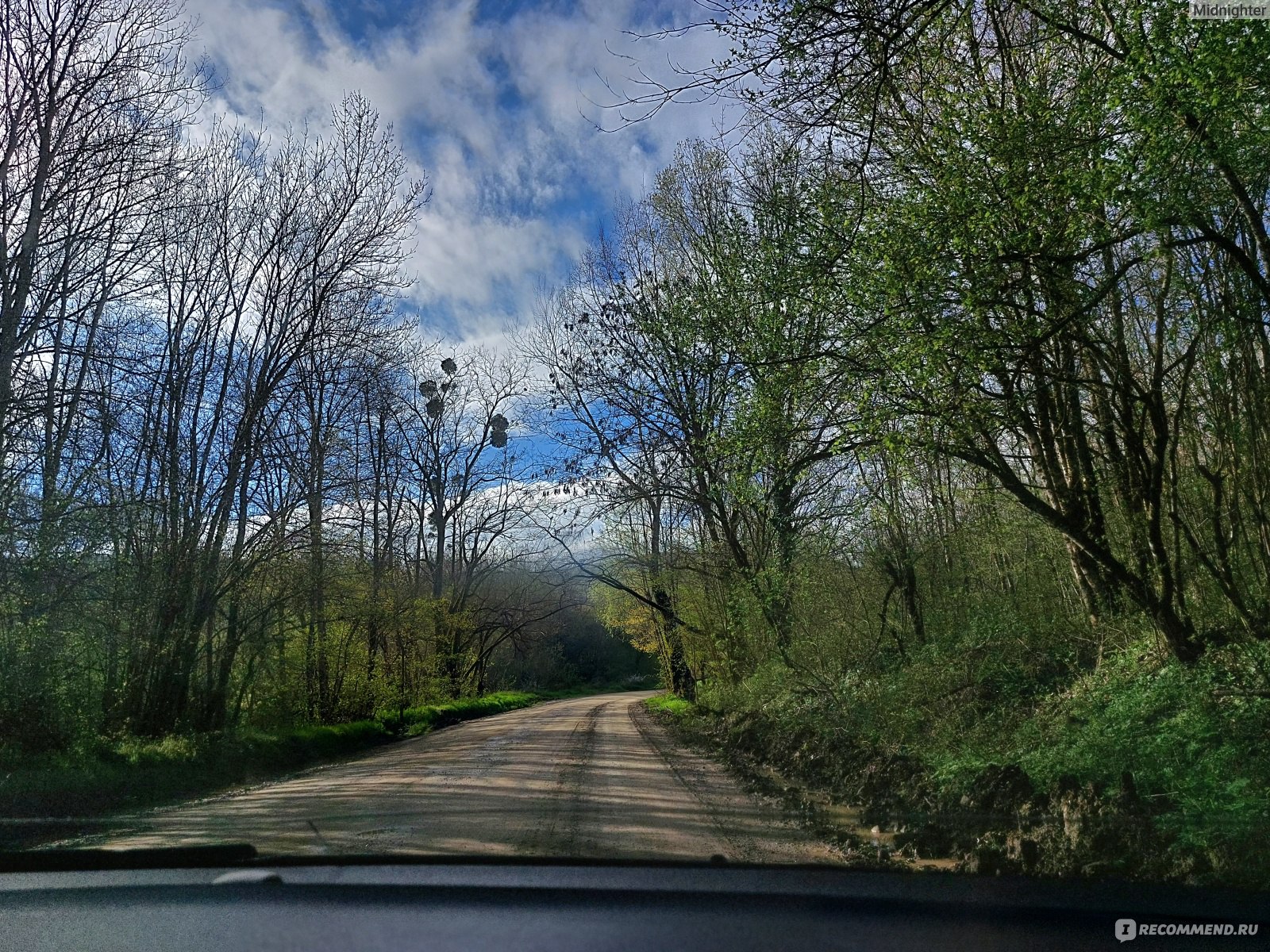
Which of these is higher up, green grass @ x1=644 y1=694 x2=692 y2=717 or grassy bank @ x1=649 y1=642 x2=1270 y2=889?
grassy bank @ x1=649 y1=642 x2=1270 y2=889

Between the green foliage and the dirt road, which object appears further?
the green foliage

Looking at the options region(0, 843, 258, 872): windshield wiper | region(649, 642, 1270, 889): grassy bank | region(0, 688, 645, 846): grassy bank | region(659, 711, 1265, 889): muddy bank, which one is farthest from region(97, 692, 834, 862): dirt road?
region(649, 642, 1270, 889): grassy bank

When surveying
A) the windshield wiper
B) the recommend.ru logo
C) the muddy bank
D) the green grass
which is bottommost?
the green grass

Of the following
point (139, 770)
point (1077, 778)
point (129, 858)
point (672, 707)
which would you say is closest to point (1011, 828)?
point (1077, 778)

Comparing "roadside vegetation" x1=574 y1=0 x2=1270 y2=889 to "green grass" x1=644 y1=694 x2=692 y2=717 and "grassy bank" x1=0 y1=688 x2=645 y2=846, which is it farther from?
"green grass" x1=644 y1=694 x2=692 y2=717

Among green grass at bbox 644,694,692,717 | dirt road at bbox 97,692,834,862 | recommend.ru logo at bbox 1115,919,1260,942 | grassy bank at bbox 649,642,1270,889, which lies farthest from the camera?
green grass at bbox 644,694,692,717

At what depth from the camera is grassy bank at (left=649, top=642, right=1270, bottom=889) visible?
5.28 meters

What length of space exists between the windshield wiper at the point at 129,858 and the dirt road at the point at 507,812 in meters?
0.31

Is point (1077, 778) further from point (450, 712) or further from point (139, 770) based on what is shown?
point (450, 712)

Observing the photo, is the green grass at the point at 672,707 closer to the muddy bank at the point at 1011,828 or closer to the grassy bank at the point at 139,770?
the grassy bank at the point at 139,770

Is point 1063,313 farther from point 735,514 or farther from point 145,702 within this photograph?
point 145,702

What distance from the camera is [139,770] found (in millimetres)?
11977

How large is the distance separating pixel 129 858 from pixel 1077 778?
6610 mm

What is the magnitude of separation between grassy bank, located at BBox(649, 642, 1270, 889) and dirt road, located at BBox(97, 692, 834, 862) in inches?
43.9
